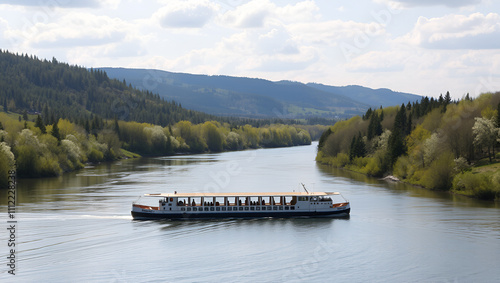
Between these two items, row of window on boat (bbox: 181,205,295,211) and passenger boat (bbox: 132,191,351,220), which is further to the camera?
row of window on boat (bbox: 181,205,295,211)

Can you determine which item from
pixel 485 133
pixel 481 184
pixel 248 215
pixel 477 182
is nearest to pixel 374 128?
pixel 485 133

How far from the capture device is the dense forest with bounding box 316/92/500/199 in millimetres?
75875

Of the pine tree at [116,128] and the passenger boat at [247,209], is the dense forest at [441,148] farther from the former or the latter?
the pine tree at [116,128]

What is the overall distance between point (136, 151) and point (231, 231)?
132 metres

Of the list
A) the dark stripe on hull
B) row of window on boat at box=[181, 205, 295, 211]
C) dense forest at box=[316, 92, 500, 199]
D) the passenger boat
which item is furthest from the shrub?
row of window on boat at box=[181, 205, 295, 211]

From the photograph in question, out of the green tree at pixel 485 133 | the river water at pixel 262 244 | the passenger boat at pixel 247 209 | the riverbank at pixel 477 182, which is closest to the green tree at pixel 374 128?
the riverbank at pixel 477 182

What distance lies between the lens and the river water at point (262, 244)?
38906 millimetres

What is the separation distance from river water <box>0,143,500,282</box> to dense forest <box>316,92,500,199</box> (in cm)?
547

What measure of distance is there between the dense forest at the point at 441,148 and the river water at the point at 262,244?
5.47 meters

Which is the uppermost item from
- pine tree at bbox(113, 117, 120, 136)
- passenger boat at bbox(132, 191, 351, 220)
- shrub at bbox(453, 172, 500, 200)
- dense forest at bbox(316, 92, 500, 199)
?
pine tree at bbox(113, 117, 120, 136)

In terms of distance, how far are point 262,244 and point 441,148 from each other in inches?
1875

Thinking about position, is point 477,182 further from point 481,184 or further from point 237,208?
point 237,208

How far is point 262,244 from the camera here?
4769 cm

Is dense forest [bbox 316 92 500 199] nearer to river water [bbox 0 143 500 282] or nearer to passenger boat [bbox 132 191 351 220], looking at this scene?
river water [bbox 0 143 500 282]
